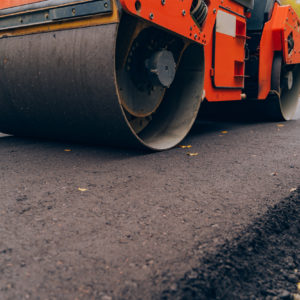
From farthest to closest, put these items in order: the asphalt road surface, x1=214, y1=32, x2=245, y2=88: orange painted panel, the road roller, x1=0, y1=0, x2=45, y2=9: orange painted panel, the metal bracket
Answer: x1=214, y1=32, x2=245, y2=88: orange painted panel < x1=0, y1=0, x2=45, y2=9: orange painted panel < the road roller < the metal bracket < the asphalt road surface

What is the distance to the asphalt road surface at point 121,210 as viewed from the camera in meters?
1.16

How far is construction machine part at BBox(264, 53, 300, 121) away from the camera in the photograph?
190 inches

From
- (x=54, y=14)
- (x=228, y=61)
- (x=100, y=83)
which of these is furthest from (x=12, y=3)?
(x=228, y=61)

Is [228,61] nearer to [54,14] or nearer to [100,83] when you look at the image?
[100,83]

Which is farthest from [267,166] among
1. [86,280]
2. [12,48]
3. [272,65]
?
[272,65]

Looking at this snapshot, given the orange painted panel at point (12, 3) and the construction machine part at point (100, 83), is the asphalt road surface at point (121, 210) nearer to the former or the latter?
the construction machine part at point (100, 83)

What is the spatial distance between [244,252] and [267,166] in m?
1.34

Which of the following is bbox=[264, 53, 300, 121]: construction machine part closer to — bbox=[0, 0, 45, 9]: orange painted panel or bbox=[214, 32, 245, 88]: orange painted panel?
bbox=[214, 32, 245, 88]: orange painted panel

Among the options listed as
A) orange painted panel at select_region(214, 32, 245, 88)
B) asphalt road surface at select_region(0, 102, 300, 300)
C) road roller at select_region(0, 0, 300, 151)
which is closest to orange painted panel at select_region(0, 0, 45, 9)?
road roller at select_region(0, 0, 300, 151)

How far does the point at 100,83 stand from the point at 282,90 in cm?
418

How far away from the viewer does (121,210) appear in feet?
5.70

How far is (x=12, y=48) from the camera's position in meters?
2.71

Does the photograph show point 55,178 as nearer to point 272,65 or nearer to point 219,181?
point 219,181

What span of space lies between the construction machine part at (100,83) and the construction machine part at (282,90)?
1.85 meters
